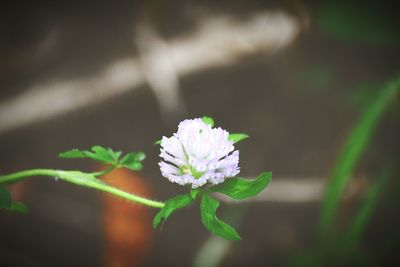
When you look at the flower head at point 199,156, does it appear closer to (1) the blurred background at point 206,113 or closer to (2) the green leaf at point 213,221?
(2) the green leaf at point 213,221

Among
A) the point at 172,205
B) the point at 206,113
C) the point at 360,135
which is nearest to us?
the point at 172,205

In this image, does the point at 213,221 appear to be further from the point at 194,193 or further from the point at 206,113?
the point at 206,113

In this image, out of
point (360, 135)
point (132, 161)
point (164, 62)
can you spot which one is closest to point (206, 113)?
point (164, 62)

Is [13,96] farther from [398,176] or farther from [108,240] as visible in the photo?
[398,176]

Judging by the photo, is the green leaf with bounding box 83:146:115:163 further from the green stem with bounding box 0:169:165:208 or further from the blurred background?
the blurred background

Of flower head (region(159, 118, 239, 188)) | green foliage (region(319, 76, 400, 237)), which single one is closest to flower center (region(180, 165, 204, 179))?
flower head (region(159, 118, 239, 188))

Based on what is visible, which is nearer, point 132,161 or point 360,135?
point 132,161

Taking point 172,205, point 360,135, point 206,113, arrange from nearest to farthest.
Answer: point 172,205, point 360,135, point 206,113
